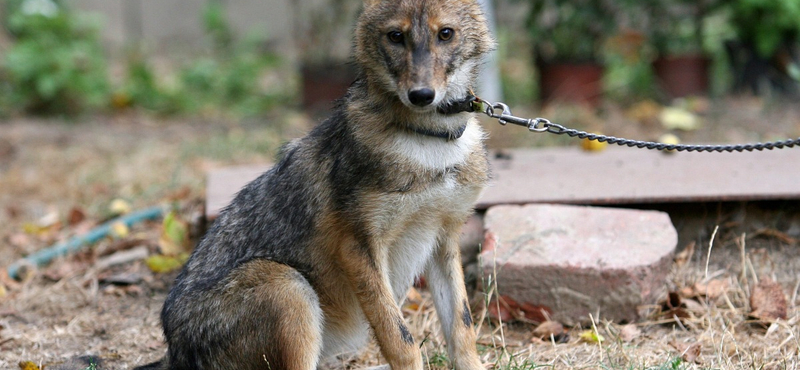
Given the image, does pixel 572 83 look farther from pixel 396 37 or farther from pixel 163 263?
pixel 396 37

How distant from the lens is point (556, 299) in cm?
416

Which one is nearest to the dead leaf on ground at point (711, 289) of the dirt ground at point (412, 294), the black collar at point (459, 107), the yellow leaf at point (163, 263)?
the dirt ground at point (412, 294)

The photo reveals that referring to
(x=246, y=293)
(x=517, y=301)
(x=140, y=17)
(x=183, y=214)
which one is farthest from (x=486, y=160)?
(x=140, y=17)

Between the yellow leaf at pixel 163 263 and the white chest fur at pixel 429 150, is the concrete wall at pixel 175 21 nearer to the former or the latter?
the yellow leaf at pixel 163 263

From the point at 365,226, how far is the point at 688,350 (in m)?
1.69

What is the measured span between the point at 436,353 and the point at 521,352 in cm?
40

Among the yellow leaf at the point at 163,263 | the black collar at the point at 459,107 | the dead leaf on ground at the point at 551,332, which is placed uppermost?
the black collar at the point at 459,107

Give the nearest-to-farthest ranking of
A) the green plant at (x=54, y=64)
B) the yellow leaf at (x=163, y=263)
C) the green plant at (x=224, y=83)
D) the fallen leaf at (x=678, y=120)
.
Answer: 1. the yellow leaf at (x=163, y=263)
2. the fallen leaf at (x=678, y=120)
3. the green plant at (x=54, y=64)
4. the green plant at (x=224, y=83)

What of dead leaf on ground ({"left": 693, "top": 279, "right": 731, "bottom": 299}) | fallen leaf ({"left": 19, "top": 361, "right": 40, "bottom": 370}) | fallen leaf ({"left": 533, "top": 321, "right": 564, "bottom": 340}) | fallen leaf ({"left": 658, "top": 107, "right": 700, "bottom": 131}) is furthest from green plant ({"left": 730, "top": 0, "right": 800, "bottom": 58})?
fallen leaf ({"left": 19, "top": 361, "right": 40, "bottom": 370})

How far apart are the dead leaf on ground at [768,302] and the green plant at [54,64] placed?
7.76 meters

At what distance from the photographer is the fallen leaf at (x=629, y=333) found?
403 centimetres

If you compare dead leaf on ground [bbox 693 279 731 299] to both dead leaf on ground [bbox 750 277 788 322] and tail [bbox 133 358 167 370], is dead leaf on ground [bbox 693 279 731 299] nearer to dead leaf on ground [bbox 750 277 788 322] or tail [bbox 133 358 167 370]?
dead leaf on ground [bbox 750 277 788 322]

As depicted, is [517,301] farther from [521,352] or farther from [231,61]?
[231,61]

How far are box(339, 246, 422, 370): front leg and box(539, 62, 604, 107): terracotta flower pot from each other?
6.06 m
